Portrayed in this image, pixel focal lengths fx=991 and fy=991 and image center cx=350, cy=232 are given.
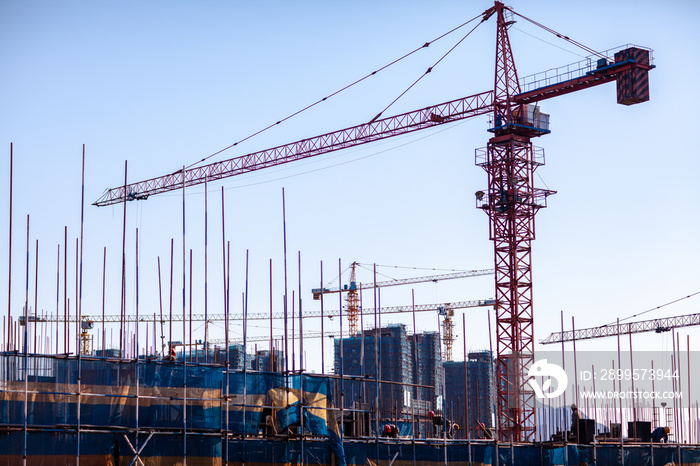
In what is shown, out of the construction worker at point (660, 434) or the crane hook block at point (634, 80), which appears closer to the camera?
the construction worker at point (660, 434)

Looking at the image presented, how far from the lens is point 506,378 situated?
180 ft

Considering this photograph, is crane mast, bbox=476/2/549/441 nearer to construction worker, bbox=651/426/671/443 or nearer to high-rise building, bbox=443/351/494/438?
construction worker, bbox=651/426/671/443

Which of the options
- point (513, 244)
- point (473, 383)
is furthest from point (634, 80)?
point (473, 383)

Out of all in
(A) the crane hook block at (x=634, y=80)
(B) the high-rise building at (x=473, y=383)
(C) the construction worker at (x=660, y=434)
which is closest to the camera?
(C) the construction worker at (x=660, y=434)

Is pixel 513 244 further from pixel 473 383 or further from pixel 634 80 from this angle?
pixel 473 383

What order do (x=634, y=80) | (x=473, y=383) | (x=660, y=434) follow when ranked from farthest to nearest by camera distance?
(x=473, y=383)
(x=634, y=80)
(x=660, y=434)

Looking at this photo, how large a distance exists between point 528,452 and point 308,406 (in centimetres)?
827

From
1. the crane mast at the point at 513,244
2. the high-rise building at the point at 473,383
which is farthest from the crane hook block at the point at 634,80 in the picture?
the high-rise building at the point at 473,383

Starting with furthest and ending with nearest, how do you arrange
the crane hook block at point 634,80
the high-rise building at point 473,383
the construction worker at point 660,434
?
the high-rise building at point 473,383, the crane hook block at point 634,80, the construction worker at point 660,434

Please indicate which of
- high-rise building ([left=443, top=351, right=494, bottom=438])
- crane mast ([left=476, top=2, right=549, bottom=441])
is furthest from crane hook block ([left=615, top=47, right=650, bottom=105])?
high-rise building ([left=443, top=351, right=494, bottom=438])

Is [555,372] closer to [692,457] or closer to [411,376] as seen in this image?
[692,457]

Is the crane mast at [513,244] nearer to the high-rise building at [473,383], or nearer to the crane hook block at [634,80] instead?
the crane hook block at [634,80]

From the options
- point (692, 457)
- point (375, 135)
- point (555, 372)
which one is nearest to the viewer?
point (692, 457)

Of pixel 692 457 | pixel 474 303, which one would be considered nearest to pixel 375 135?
pixel 692 457
